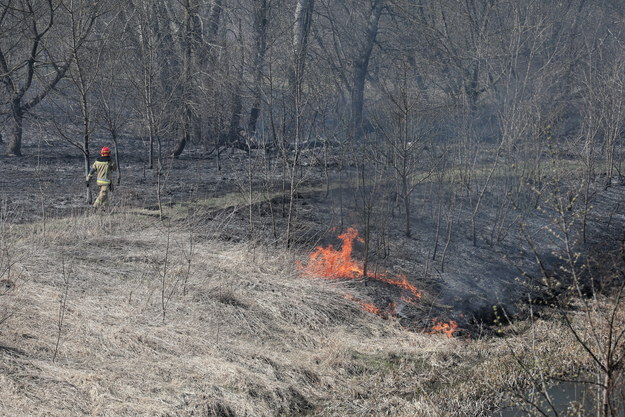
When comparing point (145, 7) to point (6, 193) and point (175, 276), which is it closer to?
point (6, 193)

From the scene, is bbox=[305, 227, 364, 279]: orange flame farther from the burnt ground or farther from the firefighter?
the firefighter

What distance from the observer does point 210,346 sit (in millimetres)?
9500

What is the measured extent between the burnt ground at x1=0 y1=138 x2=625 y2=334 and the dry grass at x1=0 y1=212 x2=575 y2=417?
1.24 metres

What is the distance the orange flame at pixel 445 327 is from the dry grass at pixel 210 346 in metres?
0.41

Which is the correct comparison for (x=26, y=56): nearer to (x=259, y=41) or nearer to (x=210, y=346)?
(x=259, y=41)

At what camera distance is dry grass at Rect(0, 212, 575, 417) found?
318 inches

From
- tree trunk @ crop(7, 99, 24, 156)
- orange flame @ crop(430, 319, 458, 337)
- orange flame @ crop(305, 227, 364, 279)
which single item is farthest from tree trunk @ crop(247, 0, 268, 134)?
orange flame @ crop(430, 319, 458, 337)

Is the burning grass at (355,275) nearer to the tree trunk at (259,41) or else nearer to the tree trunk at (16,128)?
the tree trunk at (259,41)

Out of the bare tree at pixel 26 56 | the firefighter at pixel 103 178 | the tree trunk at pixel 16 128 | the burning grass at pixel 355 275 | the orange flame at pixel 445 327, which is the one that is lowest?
the orange flame at pixel 445 327

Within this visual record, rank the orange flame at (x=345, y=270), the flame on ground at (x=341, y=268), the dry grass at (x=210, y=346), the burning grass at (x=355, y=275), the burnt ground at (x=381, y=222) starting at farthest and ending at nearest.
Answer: the burnt ground at (x=381, y=222)
the flame on ground at (x=341, y=268)
the orange flame at (x=345, y=270)
the burning grass at (x=355, y=275)
the dry grass at (x=210, y=346)

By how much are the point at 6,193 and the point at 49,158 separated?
503cm

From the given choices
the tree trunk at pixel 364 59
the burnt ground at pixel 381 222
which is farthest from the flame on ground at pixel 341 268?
the tree trunk at pixel 364 59

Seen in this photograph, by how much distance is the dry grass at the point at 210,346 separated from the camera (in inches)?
318

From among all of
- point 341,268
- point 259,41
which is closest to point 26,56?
point 259,41
